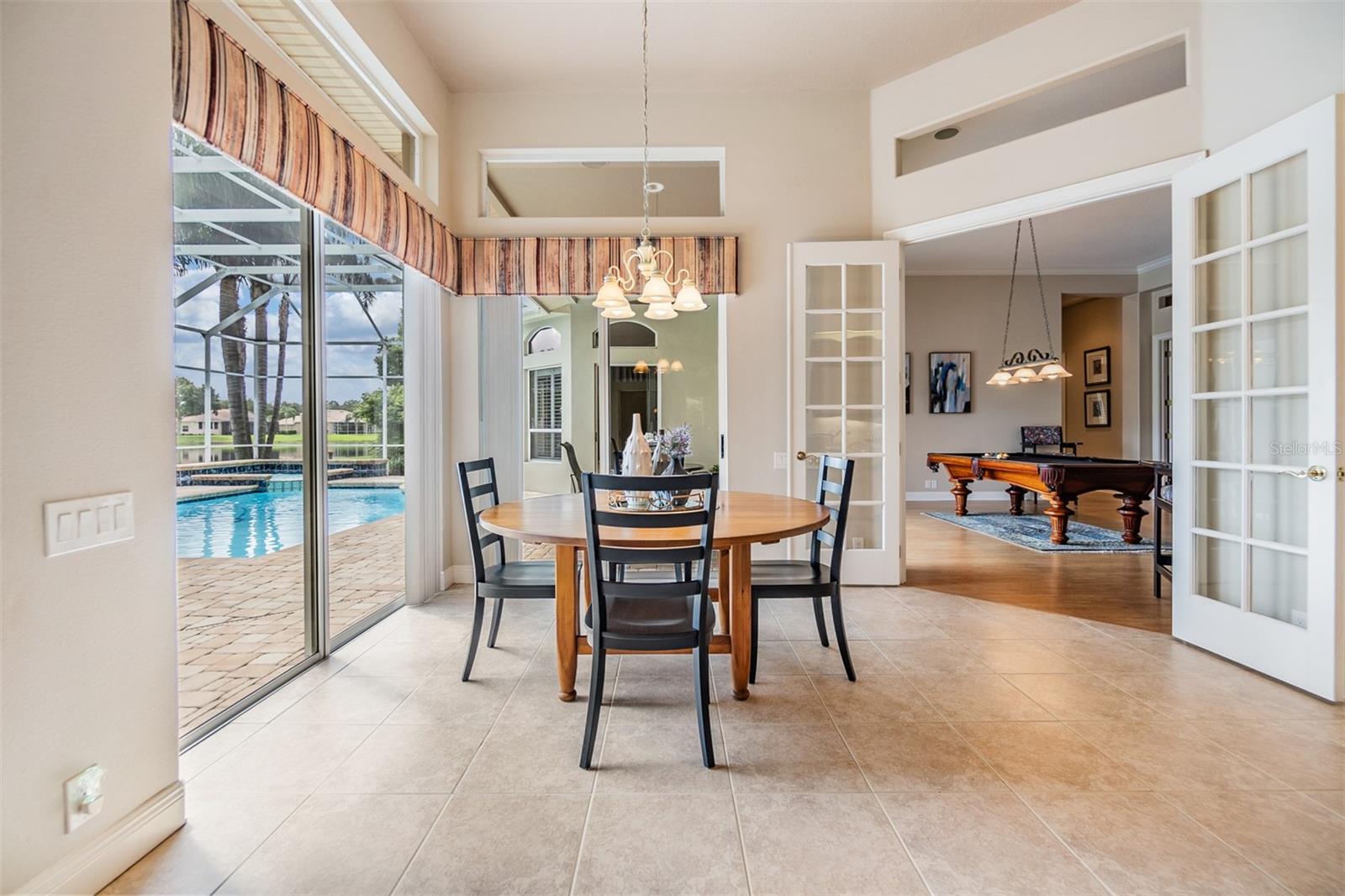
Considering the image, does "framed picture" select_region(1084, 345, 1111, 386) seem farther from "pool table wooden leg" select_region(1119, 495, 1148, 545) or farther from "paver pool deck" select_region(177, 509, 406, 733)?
"paver pool deck" select_region(177, 509, 406, 733)

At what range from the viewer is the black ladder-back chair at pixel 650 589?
1.86 meters

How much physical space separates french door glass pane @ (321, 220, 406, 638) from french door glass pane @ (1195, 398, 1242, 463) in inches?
171

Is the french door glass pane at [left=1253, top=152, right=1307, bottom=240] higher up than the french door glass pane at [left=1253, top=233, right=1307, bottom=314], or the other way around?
the french door glass pane at [left=1253, top=152, right=1307, bottom=240]

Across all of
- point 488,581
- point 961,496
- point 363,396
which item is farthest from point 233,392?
point 961,496

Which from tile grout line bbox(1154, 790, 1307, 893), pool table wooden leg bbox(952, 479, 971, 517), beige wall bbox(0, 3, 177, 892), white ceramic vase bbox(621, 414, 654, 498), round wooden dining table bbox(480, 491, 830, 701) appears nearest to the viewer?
beige wall bbox(0, 3, 177, 892)

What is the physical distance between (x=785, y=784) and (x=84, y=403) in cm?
211

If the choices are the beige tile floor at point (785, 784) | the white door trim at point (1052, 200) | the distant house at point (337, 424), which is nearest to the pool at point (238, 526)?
the distant house at point (337, 424)

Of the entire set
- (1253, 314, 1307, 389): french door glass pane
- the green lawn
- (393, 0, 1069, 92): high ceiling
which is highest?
(393, 0, 1069, 92): high ceiling

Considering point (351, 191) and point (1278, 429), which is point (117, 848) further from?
point (1278, 429)

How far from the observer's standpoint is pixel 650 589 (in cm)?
196

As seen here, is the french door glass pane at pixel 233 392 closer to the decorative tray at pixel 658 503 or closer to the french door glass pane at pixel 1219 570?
the decorative tray at pixel 658 503

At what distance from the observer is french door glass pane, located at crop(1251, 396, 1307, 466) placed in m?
2.43

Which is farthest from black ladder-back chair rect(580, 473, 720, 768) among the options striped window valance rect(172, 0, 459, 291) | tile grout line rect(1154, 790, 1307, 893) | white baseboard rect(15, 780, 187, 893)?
striped window valance rect(172, 0, 459, 291)

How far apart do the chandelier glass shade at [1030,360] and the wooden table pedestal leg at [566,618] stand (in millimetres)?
6156
